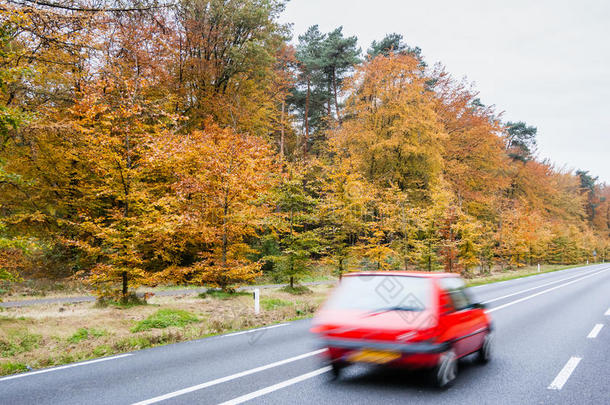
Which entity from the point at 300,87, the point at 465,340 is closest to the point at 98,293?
the point at 465,340

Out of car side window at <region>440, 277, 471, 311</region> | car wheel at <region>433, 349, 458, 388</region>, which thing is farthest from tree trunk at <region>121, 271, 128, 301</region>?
car wheel at <region>433, 349, 458, 388</region>

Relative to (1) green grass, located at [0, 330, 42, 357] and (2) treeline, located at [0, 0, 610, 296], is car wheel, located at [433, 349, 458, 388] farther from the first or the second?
(2) treeline, located at [0, 0, 610, 296]

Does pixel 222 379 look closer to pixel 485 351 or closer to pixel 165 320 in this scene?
pixel 485 351

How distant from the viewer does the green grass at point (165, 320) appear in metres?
10.3

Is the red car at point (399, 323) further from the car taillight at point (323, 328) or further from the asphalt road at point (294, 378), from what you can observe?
the asphalt road at point (294, 378)

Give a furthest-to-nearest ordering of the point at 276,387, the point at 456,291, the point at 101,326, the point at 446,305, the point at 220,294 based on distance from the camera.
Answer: the point at 220,294 → the point at 101,326 → the point at 456,291 → the point at 446,305 → the point at 276,387

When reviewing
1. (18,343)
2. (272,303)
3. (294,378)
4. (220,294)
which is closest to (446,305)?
(294,378)

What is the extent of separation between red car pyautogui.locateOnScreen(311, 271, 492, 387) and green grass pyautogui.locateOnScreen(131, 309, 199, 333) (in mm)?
6369

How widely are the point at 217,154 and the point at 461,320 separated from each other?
514 inches

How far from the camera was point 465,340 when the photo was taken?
18.6 ft

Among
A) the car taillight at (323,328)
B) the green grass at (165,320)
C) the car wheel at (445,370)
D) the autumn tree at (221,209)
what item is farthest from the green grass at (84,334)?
the car wheel at (445,370)

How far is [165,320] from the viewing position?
10703mm

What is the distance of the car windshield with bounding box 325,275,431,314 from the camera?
17.1 feet

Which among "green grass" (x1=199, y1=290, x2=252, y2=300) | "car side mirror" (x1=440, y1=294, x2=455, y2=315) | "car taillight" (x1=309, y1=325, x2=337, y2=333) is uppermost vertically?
"car side mirror" (x1=440, y1=294, x2=455, y2=315)
